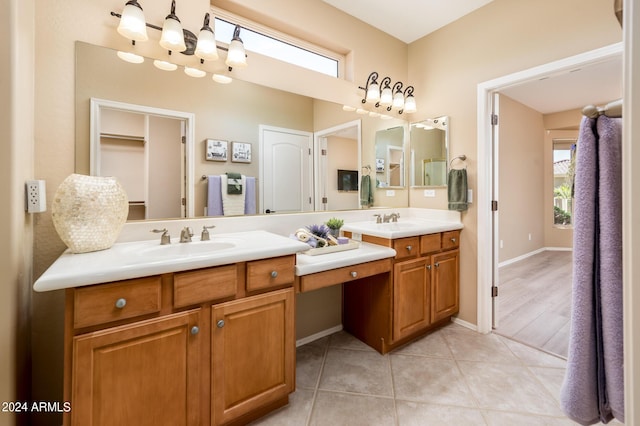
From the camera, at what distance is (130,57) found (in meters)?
1.54

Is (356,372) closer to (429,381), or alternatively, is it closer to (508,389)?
(429,381)

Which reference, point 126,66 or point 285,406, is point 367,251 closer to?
point 285,406

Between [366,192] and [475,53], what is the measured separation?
151 cm

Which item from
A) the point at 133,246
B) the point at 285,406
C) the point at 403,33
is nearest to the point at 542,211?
the point at 403,33

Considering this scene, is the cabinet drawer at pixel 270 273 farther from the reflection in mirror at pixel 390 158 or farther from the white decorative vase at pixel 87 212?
the reflection in mirror at pixel 390 158

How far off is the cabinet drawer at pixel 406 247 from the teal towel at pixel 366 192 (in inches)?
25.3

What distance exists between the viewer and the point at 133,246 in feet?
4.65

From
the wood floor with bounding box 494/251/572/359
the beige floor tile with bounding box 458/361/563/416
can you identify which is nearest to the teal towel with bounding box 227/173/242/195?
the beige floor tile with bounding box 458/361/563/416

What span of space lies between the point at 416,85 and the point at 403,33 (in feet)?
1.66

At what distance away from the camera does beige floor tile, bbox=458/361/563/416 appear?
1538mm

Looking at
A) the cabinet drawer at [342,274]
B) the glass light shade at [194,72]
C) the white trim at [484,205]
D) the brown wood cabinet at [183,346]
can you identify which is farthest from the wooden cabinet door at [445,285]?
the glass light shade at [194,72]

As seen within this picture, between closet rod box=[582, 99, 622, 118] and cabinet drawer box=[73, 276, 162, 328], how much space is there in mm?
1424

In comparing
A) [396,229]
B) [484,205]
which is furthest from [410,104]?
[396,229]

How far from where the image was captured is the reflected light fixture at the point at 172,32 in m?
1.54
